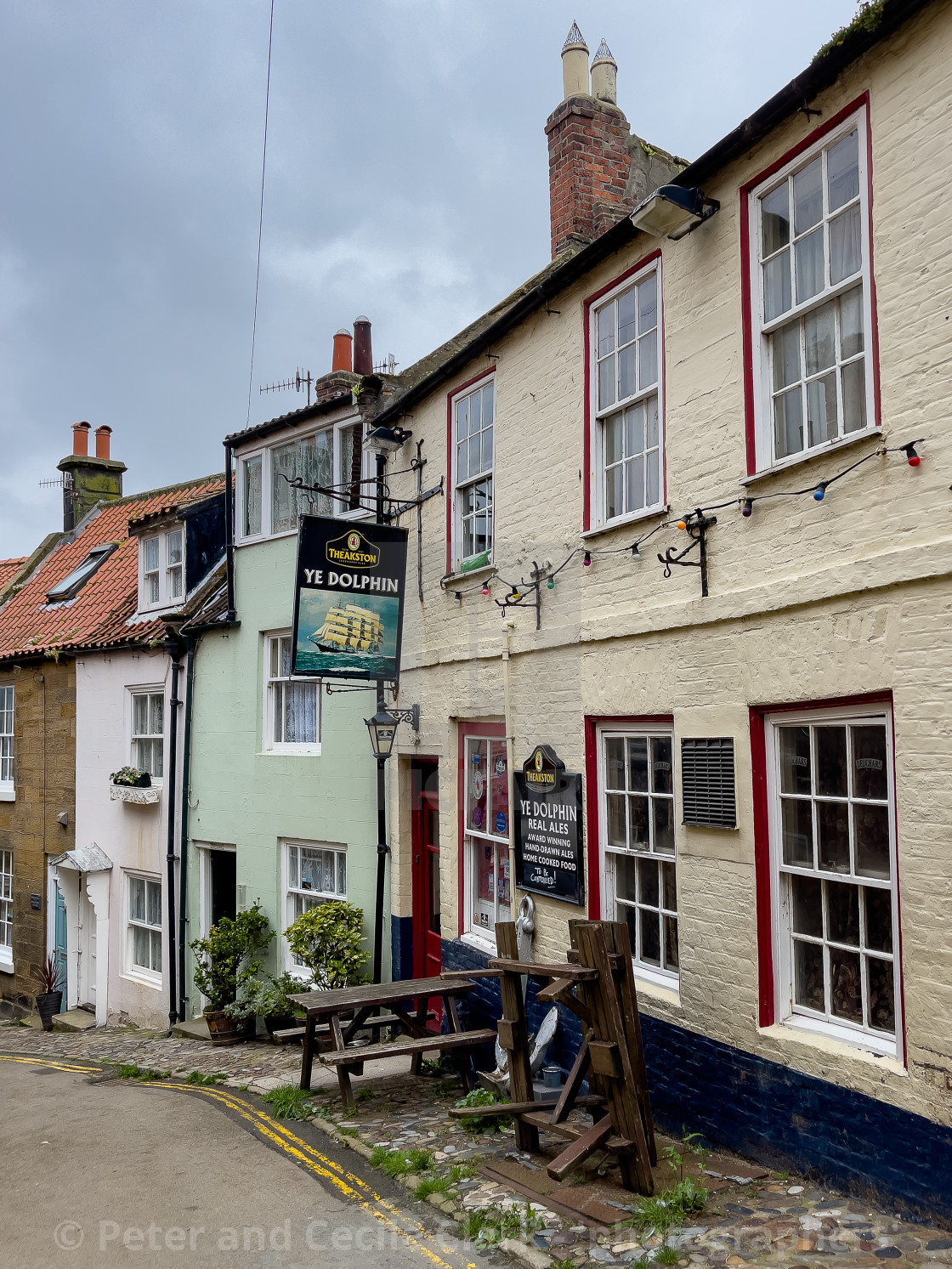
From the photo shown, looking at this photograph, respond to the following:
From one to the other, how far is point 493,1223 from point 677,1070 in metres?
1.78

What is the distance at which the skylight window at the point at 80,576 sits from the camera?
66.2ft

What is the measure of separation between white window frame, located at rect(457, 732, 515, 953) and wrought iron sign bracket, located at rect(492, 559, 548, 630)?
135cm

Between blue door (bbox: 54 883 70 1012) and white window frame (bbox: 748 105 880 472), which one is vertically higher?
white window frame (bbox: 748 105 880 472)

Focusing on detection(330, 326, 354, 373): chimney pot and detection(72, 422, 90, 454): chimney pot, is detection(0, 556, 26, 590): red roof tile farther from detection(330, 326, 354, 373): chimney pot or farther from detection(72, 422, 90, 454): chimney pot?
detection(330, 326, 354, 373): chimney pot

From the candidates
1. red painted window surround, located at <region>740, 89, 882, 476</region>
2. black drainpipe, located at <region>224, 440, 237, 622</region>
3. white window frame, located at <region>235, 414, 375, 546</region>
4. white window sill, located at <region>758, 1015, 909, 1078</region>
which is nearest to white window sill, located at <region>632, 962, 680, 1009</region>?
white window sill, located at <region>758, 1015, 909, 1078</region>

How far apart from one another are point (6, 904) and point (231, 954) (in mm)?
8928

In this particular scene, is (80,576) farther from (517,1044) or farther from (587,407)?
(517,1044)

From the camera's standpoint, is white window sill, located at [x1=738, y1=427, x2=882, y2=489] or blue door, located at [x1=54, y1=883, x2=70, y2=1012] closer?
white window sill, located at [x1=738, y1=427, x2=882, y2=489]

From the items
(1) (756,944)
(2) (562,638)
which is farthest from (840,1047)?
(2) (562,638)

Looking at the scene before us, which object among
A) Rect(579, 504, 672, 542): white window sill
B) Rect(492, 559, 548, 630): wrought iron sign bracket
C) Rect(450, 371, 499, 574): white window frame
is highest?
Rect(450, 371, 499, 574): white window frame

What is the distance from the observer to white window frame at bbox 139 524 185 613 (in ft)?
51.9

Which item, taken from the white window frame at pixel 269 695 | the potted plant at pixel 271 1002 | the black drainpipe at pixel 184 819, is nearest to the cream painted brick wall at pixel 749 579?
the white window frame at pixel 269 695

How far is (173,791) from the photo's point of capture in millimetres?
15164

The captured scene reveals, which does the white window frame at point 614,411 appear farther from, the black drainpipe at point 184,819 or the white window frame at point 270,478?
the black drainpipe at point 184,819
